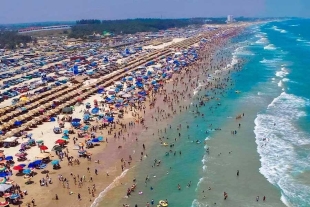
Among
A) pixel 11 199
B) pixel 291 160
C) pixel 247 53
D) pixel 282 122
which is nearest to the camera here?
pixel 11 199

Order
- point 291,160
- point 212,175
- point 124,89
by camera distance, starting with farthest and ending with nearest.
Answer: point 124,89 < point 291,160 < point 212,175

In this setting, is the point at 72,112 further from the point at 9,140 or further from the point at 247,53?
the point at 247,53

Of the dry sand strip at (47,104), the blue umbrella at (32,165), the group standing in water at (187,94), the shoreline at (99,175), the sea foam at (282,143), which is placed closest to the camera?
the shoreline at (99,175)

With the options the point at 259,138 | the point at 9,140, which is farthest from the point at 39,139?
the point at 259,138

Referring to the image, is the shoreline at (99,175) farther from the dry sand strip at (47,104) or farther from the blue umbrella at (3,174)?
the dry sand strip at (47,104)

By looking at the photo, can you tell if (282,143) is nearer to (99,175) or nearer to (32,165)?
(99,175)

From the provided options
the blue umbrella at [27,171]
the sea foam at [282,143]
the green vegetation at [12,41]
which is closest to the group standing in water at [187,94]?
the sea foam at [282,143]

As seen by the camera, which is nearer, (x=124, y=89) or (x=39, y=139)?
(x=39, y=139)

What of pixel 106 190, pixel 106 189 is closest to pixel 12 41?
pixel 106 189
